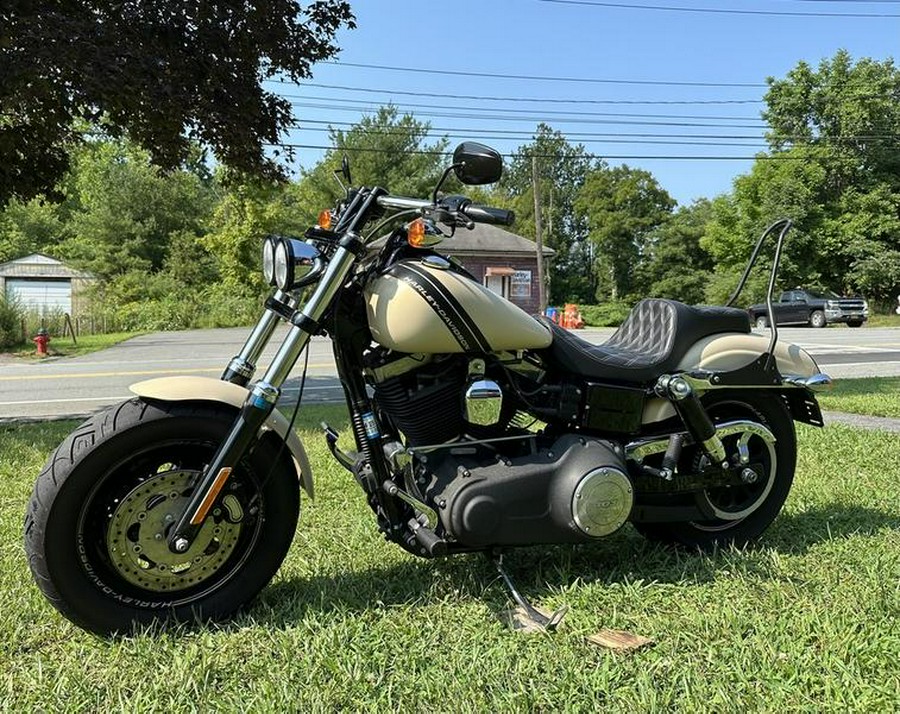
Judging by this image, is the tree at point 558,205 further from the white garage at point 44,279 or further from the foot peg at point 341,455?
the foot peg at point 341,455

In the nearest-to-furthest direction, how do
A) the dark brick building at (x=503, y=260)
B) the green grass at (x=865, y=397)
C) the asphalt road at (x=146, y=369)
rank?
the green grass at (x=865, y=397), the asphalt road at (x=146, y=369), the dark brick building at (x=503, y=260)

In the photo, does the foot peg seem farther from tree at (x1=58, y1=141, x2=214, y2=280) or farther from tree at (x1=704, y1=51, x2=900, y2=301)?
tree at (x1=58, y1=141, x2=214, y2=280)

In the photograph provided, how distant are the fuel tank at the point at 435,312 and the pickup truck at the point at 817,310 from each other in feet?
91.7

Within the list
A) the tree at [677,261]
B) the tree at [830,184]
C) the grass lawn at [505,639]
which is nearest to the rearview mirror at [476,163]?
the grass lawn at [505,639]

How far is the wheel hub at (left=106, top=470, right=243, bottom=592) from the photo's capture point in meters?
2.49

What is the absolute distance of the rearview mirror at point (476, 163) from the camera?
98.4 inches

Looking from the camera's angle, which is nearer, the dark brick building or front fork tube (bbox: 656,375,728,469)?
front fork tube (bbox: 656,375,728,469)

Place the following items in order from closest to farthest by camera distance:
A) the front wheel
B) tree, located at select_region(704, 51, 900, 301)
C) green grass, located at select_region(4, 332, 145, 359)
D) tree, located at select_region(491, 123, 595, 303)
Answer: the front wheel → green grass, located at select_region(4, 332, 145, 359) → tree, located at select_region(704, 51, 900, 301) → tree, located at select_region(491, 123, 595, 303)

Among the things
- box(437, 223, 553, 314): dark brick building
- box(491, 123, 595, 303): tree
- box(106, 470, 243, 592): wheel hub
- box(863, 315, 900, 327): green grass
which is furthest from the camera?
box(491, 123, 595, 303): tree

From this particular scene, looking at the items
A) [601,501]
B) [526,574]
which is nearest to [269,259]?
[601,501]

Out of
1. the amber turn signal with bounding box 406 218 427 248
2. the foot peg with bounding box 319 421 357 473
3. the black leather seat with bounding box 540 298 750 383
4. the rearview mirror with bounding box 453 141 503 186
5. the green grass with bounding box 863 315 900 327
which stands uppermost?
the rearview mirror with bounding box 453 141 503 186

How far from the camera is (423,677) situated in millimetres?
2262

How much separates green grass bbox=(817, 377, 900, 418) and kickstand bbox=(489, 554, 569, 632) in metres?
6.00

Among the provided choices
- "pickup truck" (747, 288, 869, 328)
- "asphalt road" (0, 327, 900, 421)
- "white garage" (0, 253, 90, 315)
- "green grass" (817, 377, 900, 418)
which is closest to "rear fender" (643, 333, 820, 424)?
"green grass" (817, 377, 900, 418)
